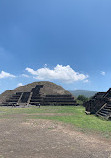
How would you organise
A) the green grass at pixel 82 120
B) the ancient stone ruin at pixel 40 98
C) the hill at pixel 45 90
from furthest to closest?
the hill at pixel 45 90 < the ancient stone ruin at pixel 40 98 < the green grass at pixel 82 120

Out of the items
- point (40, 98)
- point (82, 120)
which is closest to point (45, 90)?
point (40, 98)

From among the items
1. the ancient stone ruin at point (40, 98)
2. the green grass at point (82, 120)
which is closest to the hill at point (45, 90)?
the ancient stone ruin at point (40, 98)

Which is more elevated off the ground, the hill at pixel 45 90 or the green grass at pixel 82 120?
the hill at pixel 45 90

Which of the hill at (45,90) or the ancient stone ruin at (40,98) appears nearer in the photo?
the ancient stone ruin at (40,98)

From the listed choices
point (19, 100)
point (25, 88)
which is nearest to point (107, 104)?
point (19, 100)

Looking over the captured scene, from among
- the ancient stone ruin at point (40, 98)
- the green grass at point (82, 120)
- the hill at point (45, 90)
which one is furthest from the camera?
the hill at point (45, 90)

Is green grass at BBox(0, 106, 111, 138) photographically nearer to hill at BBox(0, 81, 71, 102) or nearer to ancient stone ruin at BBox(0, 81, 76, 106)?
ancient stone ruin at BBox(0, 81, 76, 106)

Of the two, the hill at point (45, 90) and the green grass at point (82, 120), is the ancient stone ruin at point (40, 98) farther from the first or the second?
the green grass at point (82, 120)

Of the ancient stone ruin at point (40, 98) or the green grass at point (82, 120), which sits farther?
the ancient stone ruin at point (40, 98)

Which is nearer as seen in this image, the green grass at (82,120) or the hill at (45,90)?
the green grass at (82,120)

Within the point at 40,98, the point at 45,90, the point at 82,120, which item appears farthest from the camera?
the point at 45,90

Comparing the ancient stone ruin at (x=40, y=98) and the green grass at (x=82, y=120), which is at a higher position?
the ancient stone ruin at (x=40, y=98)

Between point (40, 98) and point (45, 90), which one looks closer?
point (40, 98)

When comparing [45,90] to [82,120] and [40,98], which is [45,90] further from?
[82,120]
